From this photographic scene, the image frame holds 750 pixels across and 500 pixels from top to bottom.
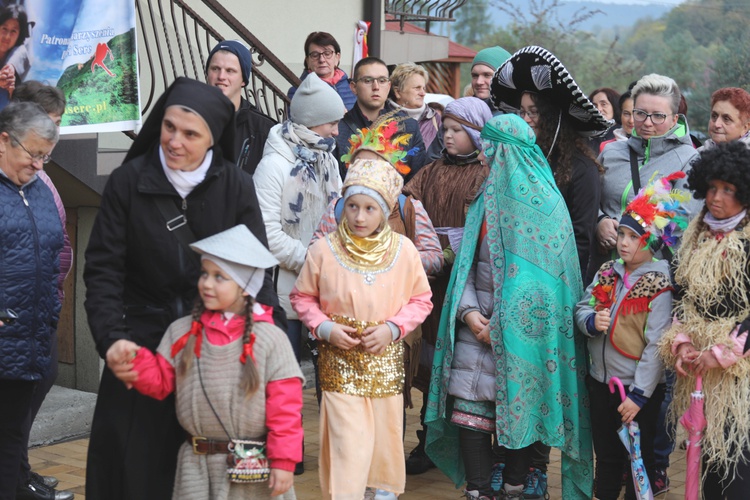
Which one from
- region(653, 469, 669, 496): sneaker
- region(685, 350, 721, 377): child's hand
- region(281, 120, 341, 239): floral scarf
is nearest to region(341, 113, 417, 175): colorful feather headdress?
region(281, 120, 341, 239): floral scarf

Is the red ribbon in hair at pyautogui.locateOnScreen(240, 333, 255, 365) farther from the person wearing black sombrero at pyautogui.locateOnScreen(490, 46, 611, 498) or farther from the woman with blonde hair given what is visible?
the woman with blonde hair

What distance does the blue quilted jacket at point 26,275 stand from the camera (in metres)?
4.73

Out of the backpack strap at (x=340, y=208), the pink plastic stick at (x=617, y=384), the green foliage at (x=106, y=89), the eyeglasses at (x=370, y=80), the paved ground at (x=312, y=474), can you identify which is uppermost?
the eyeglasses at (x=370, y=80)

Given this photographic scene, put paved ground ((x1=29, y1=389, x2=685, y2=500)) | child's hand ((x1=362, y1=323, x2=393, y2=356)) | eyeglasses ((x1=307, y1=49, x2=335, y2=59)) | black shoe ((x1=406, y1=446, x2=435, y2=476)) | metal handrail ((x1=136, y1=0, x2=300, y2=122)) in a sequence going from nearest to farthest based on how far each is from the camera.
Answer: child's hand ((x1=362, y1=323, x2=393, y2=356)) → paved ground ((x1=29, y1=389, x2=685, y2=500)) → black shoe ((x1=406, y1=446, x2=435, y2=476)) → eyeglasses ((x1=307, y1=49, x2=335, y2=59)) → metal handrail ((x1=136, y1=0, x2=300, y2=122))

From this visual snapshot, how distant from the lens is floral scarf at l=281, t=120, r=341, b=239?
581 centimetres

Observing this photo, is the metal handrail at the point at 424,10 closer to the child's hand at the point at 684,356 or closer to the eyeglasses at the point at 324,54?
the eyeglasses at the point at 324,54

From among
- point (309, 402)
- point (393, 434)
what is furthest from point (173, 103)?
point (309, 402)

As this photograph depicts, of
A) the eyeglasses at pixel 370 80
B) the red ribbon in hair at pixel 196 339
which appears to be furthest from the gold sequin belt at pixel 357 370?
the eyeglasses at pixel 370 80

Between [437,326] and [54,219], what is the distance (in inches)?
82.8

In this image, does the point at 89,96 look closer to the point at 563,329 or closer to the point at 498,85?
the point at 498,85

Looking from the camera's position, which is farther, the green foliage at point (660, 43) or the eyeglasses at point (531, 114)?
the green foliage at point (660, 43)

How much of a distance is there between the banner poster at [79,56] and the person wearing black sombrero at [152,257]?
8.10ft

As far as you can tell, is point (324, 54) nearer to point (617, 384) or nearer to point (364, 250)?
point (364, 250)

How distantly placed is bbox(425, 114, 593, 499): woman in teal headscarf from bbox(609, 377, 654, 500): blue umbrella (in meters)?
0.27
